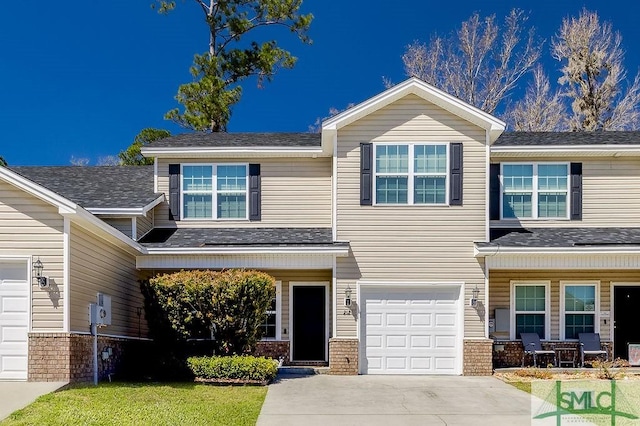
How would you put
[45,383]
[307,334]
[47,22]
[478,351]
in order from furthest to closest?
[47,22]
[307,334]
[478,351]
[45,383]

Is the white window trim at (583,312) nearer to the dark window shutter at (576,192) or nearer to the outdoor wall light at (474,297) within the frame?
the dark window shutter at (576,192)

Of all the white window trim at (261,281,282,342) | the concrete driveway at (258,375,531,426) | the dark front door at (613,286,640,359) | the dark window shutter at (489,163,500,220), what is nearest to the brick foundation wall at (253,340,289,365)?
the white window trim at (261,281,282,342)

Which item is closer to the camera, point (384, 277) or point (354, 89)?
point (384, 277)

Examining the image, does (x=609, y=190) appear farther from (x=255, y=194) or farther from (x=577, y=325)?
(x=255, y=194)

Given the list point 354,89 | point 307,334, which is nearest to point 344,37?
point 354,89

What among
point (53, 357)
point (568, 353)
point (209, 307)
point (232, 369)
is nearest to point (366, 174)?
point (209, 307)

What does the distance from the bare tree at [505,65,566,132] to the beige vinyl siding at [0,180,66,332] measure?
78.7 feet

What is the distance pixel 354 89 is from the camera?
31.6 m

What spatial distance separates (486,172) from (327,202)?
4189 millimetres

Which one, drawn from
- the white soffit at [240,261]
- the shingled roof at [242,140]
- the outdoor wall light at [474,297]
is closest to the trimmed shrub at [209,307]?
the white soffit at [240,261]

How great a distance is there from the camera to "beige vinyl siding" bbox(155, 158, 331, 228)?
647 inches

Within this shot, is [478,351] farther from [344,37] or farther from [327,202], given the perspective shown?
[344,37]

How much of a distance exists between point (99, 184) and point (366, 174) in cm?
765

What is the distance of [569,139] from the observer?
16.8 meters
